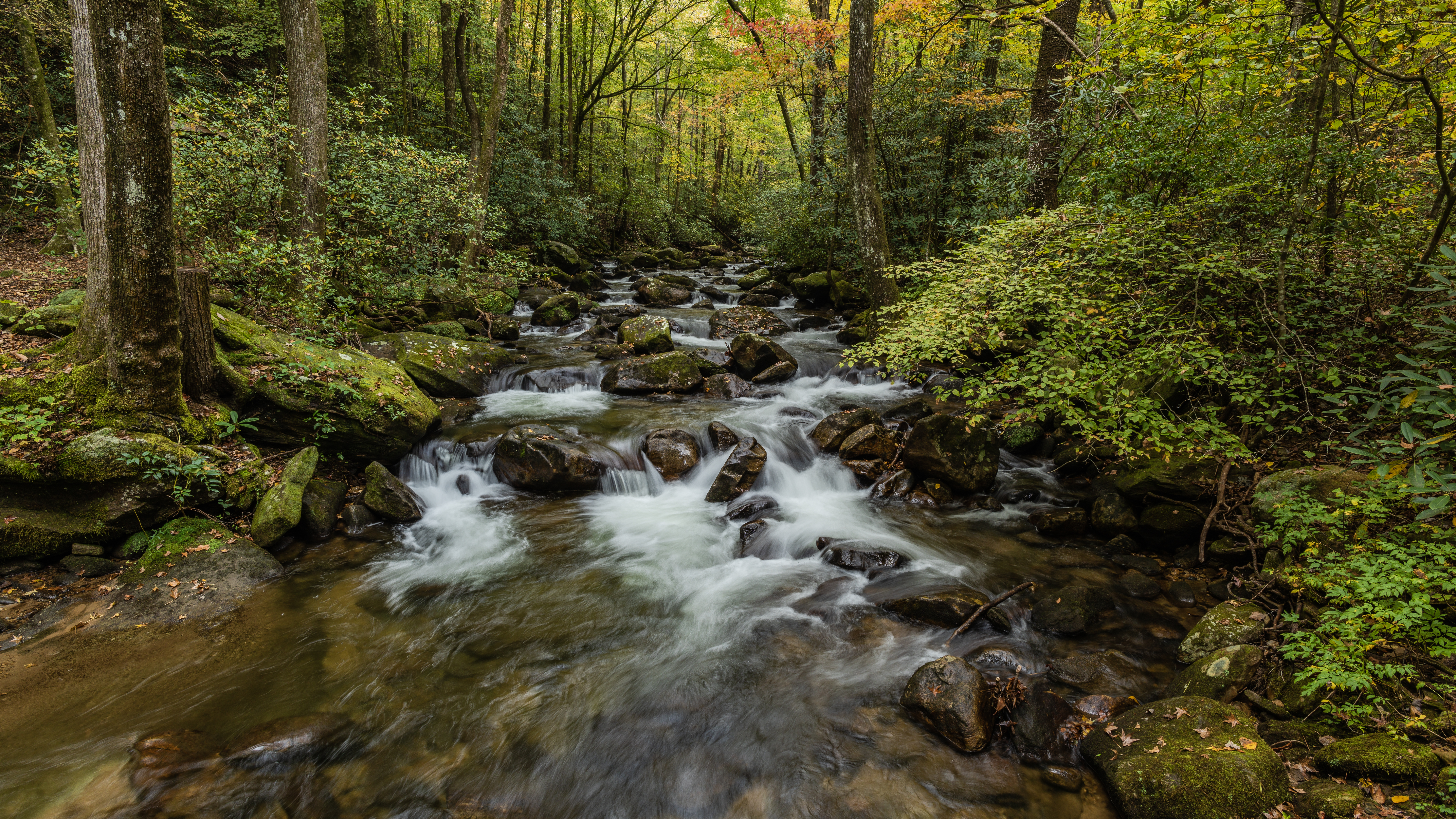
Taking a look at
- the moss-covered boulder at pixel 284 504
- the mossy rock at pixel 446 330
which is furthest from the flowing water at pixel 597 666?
the mossy rock at pixel 446 330

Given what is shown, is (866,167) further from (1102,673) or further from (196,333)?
(196,333)

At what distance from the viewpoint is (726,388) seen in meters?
11.0

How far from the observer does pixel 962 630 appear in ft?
16.5

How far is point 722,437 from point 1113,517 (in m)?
5.01

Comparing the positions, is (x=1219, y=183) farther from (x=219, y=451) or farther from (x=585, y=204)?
(x=585, y=204)

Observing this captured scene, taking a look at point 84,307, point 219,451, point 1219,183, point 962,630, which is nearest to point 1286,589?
point 962,630

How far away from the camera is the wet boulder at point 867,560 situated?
611cm

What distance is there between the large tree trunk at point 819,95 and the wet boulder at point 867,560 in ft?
38.3

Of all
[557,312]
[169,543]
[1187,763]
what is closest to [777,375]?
[557,312]

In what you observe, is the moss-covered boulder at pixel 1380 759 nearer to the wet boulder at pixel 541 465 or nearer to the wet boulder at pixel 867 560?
the wet boulder at pixel 867 560

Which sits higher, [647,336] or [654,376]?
[647,336]

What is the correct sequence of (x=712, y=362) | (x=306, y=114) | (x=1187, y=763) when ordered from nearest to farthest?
1. (x=1187, y=763)
2. (x=306, y=114)
3. (x=712, y=362)

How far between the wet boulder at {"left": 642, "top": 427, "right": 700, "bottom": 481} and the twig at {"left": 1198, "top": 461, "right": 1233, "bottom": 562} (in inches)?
229

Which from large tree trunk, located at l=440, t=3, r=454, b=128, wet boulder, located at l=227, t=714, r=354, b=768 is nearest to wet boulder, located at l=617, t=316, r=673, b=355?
wet boulder, located at l=227, t=714, r=354, b=768
